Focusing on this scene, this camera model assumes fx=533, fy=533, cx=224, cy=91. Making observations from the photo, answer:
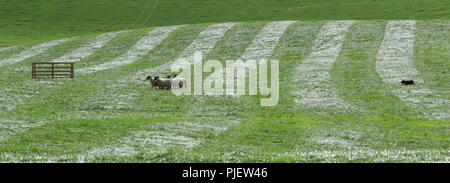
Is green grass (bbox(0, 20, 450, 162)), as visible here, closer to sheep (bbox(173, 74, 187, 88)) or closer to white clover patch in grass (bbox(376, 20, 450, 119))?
white clover patch in grass (bbox(376, 20, 450, 119))

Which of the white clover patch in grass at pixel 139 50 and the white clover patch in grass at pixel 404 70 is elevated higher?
the white clover patch in grass at pixel 404 70

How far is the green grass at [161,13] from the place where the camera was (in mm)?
114750

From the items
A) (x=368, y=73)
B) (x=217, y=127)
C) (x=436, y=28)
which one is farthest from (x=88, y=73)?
(x=436, y=28)

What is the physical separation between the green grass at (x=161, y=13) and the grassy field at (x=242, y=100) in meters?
1.71

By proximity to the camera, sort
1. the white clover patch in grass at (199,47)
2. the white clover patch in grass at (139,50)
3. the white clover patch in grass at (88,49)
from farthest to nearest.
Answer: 1. the white clover patch in grass at (88,49)
2. the white clover patch in grass at (139,50)
3. the white clover patch in grass at (199,47)

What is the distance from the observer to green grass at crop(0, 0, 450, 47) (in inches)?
4518

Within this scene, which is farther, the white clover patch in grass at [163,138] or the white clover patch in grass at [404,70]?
the white clover patch in grass at [404,70]

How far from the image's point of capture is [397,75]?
56438mm

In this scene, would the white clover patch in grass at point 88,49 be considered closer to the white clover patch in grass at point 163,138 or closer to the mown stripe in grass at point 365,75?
the mown stripe in grass at point 365,75

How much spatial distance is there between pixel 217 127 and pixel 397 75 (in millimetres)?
32907

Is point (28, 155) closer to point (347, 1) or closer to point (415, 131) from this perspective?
point (415, 131)

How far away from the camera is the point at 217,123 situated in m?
31.1

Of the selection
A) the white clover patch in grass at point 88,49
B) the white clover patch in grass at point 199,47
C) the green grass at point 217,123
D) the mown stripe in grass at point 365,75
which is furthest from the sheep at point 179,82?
the white clover patch in grass at point 88,49
